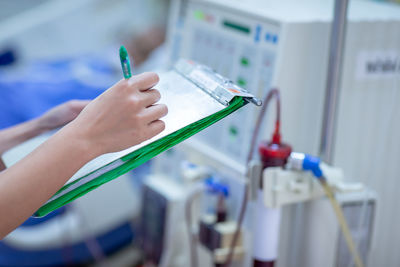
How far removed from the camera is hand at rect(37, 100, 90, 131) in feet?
2.98

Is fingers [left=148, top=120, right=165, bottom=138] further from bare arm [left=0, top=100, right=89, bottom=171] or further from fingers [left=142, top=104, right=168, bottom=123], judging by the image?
bare arm [left=0, top=100, right=89, bottom=171]

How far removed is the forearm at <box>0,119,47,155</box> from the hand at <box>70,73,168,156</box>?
0.29 metres

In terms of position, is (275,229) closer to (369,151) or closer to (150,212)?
(369,151)

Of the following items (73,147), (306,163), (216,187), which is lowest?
(216,187)

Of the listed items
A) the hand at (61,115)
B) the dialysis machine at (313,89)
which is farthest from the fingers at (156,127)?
the dialysis machine at (313,89)

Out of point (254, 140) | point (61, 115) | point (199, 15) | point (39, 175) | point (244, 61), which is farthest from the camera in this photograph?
point (199, 15)

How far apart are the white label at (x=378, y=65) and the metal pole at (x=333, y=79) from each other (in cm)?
11

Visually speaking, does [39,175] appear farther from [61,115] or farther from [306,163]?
[306,163]

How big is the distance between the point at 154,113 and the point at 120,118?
5 centimetres

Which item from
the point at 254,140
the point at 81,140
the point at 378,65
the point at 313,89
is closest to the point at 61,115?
the point at 81,140

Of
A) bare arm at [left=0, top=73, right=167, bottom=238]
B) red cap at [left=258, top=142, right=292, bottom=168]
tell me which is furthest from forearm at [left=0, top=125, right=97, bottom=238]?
red cap at [left=258, top=142, right=292, bottom=168]

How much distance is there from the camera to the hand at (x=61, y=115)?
2.98ft

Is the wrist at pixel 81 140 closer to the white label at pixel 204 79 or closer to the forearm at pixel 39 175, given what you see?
the forearm at pixel 39 175

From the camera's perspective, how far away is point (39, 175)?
67 centimetres
